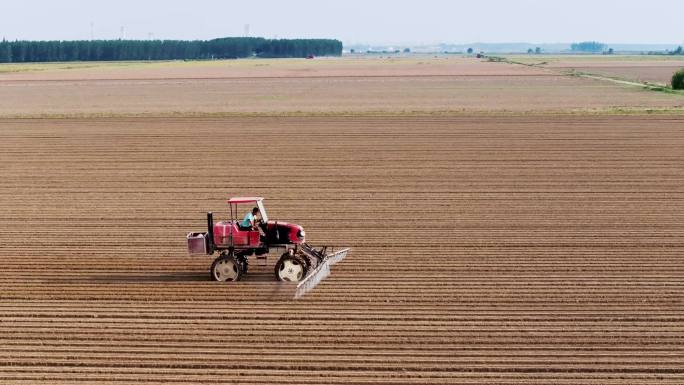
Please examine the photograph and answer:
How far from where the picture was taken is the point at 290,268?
59.8 feet

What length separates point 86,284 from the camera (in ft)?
60.4

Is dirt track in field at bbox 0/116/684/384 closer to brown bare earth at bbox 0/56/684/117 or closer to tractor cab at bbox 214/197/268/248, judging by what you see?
tractor cab at bbox 214/197/268/248

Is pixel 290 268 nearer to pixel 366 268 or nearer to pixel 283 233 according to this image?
pixel 283 233

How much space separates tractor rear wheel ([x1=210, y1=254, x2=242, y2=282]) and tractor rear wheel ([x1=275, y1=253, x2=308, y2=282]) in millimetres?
774

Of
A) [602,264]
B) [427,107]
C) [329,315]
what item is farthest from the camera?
[427,107]

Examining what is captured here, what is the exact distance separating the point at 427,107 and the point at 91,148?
81.2 ft

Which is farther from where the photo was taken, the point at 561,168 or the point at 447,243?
the point at 561,168

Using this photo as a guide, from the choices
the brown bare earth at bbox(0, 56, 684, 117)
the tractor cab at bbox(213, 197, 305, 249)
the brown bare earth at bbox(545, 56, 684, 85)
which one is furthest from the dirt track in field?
the brown bare earth at bbox(545, 56, 684, 85)

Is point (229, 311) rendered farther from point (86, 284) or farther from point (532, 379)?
point (532, 379)

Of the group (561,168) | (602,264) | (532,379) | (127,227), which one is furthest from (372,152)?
(532,379)

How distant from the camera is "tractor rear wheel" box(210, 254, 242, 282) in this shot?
60.2ft

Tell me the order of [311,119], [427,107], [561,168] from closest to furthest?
[561,168] → [311,119] → [427,107]

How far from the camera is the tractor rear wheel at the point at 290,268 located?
18156mm

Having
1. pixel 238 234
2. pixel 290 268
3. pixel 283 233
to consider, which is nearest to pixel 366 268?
pixel 290 268
